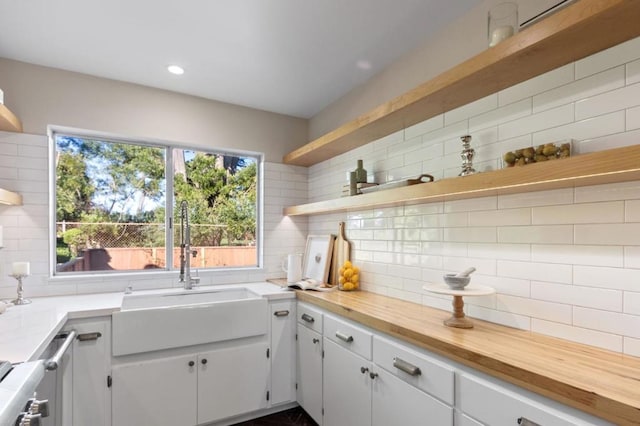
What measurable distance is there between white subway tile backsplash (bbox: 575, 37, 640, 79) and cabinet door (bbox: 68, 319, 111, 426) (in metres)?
2.66

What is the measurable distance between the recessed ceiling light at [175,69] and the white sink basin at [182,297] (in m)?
1.62

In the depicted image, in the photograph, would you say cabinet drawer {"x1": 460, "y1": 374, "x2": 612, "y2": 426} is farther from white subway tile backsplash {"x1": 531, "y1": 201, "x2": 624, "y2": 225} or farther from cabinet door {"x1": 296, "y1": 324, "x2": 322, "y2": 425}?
cabinet door {"x1": 296, "y1": 324, "x2": 322, "y2": 425}

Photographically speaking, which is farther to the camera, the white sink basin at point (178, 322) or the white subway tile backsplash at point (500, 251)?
the white sink basin at point (178, 322)

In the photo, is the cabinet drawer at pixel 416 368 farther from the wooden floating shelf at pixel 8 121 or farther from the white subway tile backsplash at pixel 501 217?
the wooden floating shelf at pixel 8 121

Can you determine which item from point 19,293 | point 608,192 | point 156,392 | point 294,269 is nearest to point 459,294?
point 608,192

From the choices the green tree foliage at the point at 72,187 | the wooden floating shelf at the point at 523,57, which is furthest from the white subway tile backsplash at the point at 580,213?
the green tree foliage at the point at 72,187

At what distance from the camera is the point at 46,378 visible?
5.19 ft

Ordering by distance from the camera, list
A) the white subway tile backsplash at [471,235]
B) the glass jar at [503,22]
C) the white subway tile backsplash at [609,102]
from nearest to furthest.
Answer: the white subway tile backsplash at [609,102]
the glass jar at [503,22]
the white subway tile backsplash at [471,235]

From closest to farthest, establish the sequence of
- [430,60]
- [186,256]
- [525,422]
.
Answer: [525,422], [430,60], [186,256]

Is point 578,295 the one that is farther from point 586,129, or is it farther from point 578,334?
point 586,129

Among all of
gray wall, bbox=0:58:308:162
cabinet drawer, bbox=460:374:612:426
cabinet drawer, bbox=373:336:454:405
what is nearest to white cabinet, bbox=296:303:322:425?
cabinet drawer, bbox=373:336:454:405

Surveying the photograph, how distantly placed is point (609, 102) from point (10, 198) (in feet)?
10.1

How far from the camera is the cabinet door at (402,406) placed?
1379mm

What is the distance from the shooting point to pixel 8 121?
6.88ft
